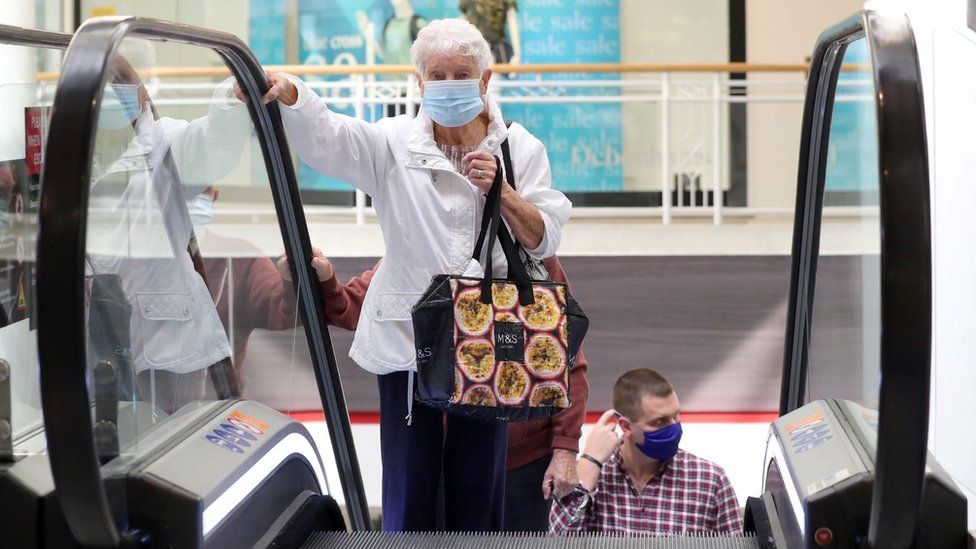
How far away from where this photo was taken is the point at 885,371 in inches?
70.5

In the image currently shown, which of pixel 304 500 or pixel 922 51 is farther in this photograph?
pixel 922 51

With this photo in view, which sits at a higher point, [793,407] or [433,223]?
[433,223]

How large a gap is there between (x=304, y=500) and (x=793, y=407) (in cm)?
145

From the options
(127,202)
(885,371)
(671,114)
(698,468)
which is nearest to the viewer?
(885,371)

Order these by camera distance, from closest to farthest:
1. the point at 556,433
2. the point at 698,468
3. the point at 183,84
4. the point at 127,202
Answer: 1. the point at 127,202
2. the point at 183,84
3. the point at 556,433
4. the point at 698,468

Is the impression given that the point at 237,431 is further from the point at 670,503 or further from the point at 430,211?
the point at 670,503

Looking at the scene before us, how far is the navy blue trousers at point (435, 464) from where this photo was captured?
3.02 meters

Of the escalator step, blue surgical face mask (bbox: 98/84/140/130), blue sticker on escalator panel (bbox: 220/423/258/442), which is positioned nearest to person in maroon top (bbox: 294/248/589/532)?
the escalator step

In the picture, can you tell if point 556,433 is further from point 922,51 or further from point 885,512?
point 922,51

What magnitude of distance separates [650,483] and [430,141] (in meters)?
1.60

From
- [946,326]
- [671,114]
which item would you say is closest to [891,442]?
[946,326]

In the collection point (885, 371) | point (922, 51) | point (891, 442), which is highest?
point (922, 51)

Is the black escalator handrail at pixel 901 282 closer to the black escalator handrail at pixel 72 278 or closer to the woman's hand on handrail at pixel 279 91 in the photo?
the black escalator handrail at pixel 72 278

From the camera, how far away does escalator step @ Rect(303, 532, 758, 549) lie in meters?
2.67
